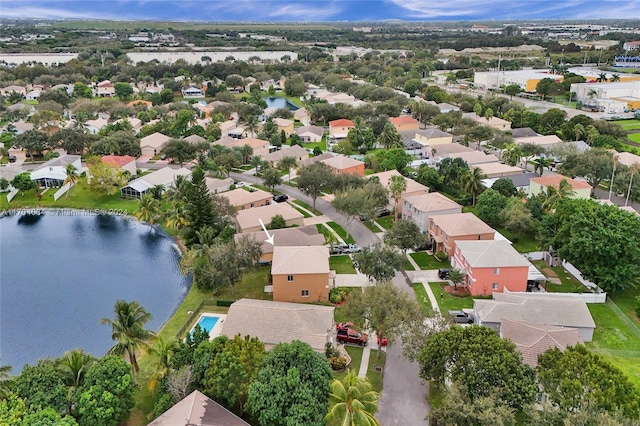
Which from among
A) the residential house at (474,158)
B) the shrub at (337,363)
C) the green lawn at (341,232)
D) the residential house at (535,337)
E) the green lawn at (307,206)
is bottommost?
the green lawn at (341,232)

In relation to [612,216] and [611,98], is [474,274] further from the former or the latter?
[611,98]

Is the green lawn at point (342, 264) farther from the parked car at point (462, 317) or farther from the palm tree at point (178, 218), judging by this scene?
the palm tree at point (178, 218)

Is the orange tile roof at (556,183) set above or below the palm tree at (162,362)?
→ above

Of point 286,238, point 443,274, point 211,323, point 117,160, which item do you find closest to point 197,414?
point 211,323

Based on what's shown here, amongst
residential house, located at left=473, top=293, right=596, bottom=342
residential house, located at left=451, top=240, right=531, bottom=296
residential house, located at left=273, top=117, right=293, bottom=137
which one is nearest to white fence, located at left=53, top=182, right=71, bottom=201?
residential house, located at left=273, top=117, right=293, bottom=137

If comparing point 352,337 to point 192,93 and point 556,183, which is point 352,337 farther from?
point 192,93

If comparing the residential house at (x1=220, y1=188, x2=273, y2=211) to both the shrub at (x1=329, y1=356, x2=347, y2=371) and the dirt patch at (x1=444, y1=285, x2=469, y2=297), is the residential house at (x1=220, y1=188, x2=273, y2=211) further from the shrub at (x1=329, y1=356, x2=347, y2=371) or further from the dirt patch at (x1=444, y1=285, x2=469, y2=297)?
the shrub at (x1=329, y1=356, x2=347, y2=371)

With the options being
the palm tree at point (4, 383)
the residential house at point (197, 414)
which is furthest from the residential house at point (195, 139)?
the residential house at point (197, 414)

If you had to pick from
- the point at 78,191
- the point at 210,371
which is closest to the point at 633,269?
the point at 210,371
